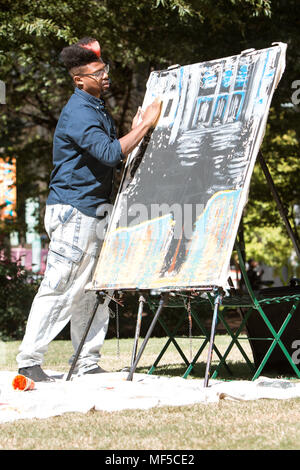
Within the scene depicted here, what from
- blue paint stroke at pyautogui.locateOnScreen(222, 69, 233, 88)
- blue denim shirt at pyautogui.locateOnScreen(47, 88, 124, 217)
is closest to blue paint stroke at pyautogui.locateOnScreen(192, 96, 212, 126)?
blue paint stroke at pyautogui.locateOnScreen(222, 69, 233, 88)

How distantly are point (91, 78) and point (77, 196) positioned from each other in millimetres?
886

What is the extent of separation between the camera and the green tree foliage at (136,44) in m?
10.2

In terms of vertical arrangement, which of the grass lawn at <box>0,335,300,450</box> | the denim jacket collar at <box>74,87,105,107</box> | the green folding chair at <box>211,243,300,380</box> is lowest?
the grass lawn at <box>0,335,300,450</box>

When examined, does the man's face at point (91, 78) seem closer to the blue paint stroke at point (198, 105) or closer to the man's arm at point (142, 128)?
the man's arm at point (142, 128)

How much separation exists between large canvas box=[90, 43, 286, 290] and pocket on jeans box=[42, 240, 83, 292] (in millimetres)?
223

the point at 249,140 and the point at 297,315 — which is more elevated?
the point at 249,140

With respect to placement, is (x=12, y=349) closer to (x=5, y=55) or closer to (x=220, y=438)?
(x=5, y=55)

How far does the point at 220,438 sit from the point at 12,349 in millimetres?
5910

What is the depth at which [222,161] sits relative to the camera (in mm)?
5031

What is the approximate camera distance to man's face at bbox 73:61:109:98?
555cm

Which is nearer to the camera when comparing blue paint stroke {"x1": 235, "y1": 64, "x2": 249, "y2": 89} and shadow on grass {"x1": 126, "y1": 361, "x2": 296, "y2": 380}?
blue paint stroke {"x1": 235, "y1": 64, "x2": 249, "y2": 89}

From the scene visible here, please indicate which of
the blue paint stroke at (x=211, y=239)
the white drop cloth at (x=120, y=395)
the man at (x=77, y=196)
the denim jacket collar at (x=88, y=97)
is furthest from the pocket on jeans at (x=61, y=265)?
the denim jacket collar at (x=88, y=97)

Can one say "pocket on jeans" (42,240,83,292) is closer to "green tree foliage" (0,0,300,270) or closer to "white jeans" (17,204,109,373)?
"white jeans" (17,204,109,373)

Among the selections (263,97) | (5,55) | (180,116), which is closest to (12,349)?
(5,55)
